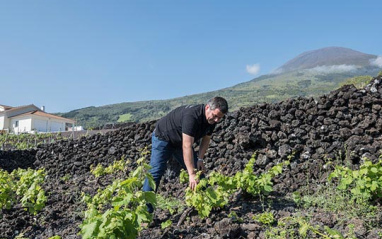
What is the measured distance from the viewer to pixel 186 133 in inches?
145

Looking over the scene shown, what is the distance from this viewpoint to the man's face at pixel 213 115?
3603 mm

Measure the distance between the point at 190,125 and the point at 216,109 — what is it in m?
0.35

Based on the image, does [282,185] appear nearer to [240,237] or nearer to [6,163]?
[240,237]

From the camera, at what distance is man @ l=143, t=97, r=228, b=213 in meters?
3.64

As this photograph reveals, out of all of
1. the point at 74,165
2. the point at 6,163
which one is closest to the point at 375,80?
the point at 74,165

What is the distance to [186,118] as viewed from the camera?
3.74 meters

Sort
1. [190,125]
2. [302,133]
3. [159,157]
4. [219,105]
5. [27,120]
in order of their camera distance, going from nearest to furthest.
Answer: [219,105] < [190,125] < [159,157] < [302,133] < [27,120]

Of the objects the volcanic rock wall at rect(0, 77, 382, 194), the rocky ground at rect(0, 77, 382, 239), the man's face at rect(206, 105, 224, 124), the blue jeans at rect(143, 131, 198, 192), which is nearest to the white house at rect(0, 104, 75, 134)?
the rocky ground at rect(0, 77, 382, 239)

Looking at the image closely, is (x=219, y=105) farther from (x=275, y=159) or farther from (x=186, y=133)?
(x=275, y=159)

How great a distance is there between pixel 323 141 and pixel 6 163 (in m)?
12.7

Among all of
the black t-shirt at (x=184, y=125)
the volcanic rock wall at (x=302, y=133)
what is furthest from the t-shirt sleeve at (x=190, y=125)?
the volcanic rock wall at (x=302, y=133)

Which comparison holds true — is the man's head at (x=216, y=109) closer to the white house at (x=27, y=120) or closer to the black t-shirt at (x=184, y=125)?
the black t-shirt at (x=184, y=125)

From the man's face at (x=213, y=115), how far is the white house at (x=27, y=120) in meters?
39.9

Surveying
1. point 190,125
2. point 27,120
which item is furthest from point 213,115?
point 27,120
